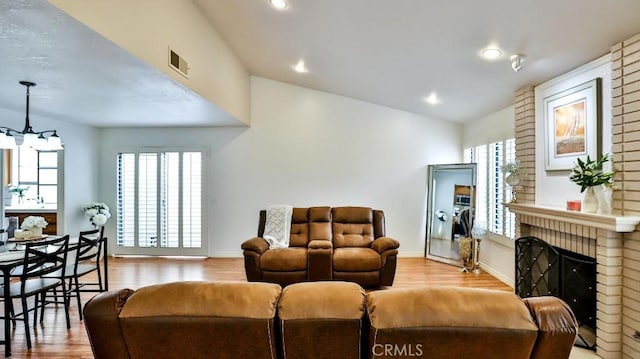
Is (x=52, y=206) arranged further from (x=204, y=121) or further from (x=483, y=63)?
(x=483, y=63)

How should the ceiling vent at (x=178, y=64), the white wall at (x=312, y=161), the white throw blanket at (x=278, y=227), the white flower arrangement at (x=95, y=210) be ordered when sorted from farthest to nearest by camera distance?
1. the white wall at (x=312, y=161)
2. the white flower arrangement at (x=95, y=210)
3. the white throw blanket at (x=278, y=227)
4. the ceiling vent at (x=178, y=64)

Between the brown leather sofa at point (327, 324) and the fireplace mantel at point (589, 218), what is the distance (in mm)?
1834

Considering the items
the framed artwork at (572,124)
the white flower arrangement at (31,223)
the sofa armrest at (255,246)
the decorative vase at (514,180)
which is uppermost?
the framed artwork at (572,124)

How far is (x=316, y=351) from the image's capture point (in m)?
1.27

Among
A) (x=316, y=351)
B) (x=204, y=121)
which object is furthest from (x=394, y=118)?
(x=316, y=351)

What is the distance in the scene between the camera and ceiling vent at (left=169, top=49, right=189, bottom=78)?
126 inches

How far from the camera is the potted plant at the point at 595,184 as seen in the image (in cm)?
283

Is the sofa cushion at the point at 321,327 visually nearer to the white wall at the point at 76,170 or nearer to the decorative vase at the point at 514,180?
the decorative vase at the point at 514,180

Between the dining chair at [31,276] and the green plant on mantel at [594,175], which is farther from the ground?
the green plant on mantel at [594,175]

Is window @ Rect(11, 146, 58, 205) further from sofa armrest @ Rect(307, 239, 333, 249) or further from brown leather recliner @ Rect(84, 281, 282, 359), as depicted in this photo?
brown leather recliner @ Rect(84, 281, 282, 359)

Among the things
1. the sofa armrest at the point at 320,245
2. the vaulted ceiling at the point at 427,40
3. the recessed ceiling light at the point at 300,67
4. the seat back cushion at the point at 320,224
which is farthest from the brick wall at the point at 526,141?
the recessed ceiling light at the point at 300,67

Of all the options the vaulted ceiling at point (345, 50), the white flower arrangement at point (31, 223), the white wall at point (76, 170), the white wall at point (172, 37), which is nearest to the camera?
the white wall at point (172, 37)

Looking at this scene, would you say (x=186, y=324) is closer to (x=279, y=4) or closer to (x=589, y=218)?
(x=279, y=4)

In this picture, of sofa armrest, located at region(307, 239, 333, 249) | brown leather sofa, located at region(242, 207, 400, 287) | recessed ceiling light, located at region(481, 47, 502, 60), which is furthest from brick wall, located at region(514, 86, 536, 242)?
sofa armrest, located at region(307, 239, 333, 249)
